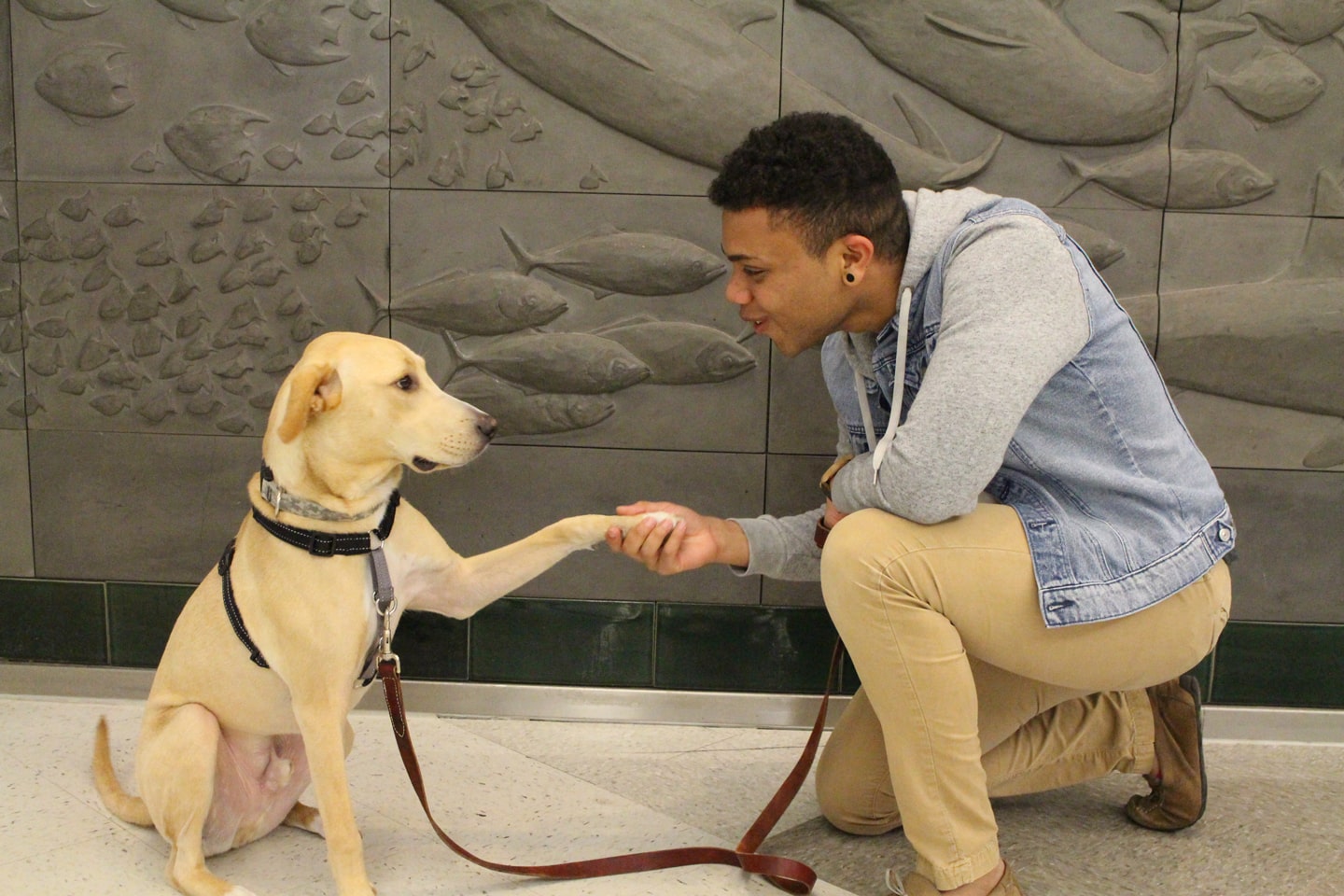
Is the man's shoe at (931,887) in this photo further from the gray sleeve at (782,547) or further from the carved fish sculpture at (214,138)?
the carved fish sculpture at (214,138)

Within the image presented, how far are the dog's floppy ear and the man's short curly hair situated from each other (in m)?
0.71

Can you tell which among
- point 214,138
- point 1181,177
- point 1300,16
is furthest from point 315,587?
point 1300,16

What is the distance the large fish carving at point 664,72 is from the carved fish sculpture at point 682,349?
1.39 feet

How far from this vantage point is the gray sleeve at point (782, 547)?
1909 mm

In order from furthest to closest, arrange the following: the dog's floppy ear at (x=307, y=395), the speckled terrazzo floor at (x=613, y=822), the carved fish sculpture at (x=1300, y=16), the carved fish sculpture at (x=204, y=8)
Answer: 1. the carved fish sculpture at (x=204, y=8)
2. the carved fish sculpture at (x=1300, y=16)
3. the speckled terrazzo floor at (x=613, y=822)
4. the dog's floppy ear at (x=307, y=395)

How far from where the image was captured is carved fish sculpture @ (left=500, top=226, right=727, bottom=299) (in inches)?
Answer: 98.5

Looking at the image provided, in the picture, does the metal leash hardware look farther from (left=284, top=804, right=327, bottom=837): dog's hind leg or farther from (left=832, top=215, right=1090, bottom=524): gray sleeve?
(left=832, top=215, right=1090, bottom=524): gray sleeve

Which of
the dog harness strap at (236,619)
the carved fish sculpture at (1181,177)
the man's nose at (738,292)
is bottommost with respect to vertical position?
the dog harness strap at (236,619)

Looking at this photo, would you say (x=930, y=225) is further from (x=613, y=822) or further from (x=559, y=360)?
(x=613, y=822)

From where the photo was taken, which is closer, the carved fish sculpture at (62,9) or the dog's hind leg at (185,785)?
the dog's hind leg at (185,785)

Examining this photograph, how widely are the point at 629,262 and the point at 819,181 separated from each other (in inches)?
38.3

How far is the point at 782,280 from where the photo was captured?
1.68m

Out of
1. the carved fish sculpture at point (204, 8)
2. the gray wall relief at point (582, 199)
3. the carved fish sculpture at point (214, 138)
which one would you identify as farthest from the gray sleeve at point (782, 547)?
the carved fish sculpture at point (204, 8)

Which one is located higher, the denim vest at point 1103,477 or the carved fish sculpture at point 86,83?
the carved fish sculpture at point 86,83
